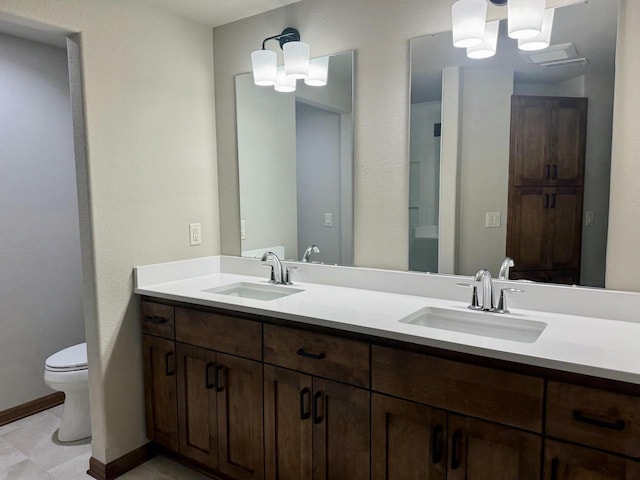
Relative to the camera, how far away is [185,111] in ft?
8.09

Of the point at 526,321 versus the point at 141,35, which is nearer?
the point at 526,321

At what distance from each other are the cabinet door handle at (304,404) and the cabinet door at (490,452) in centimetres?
54

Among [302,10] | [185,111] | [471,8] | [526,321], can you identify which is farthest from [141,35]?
[526,321]

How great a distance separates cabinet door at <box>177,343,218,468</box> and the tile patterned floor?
19 centimetres

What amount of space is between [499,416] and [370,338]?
0.45 m

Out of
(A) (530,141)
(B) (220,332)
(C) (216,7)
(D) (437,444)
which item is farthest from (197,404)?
(C) (216,7)

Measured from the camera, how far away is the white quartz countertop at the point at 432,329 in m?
1.22

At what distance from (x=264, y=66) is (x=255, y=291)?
3.74 feet

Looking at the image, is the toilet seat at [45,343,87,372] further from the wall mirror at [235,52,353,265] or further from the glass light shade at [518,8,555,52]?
the glass light shade at [518,8,555,52]

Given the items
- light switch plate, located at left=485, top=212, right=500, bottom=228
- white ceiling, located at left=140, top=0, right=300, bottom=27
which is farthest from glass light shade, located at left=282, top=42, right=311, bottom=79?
light switch plate, located at left=485, top=212, right=500, bottom=228

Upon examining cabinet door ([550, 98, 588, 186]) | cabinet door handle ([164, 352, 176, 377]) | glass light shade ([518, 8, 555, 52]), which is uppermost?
glass light shade ([518, 8, 555, 52])

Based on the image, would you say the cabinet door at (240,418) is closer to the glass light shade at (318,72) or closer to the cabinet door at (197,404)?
the cabinet door at (197,404)

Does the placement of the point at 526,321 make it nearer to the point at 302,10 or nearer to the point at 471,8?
the point at 471,8

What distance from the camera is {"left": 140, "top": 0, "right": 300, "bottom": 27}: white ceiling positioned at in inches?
88.7
